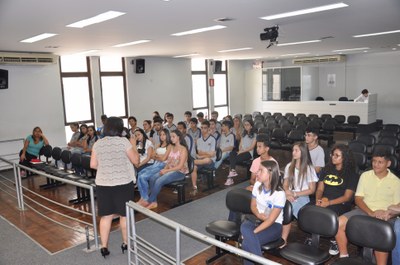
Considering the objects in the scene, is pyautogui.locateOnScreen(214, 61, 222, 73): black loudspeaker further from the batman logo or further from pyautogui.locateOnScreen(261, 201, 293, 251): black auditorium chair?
pyautogui.locateOnScreen(261, 201, 293, 251): black auditorium chair

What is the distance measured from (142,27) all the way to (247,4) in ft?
6.59

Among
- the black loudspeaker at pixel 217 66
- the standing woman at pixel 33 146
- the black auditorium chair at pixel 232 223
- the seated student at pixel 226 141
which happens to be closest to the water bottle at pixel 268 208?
the black auditorium chair at pixel 232 223

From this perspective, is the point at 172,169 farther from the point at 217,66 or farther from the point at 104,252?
the point at 217,66

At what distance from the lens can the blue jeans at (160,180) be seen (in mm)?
5282

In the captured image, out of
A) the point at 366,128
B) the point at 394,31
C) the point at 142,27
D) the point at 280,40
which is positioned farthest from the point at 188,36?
the point at 366,128

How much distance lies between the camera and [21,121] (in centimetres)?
865

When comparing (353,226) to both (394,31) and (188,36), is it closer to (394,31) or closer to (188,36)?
(188,36)

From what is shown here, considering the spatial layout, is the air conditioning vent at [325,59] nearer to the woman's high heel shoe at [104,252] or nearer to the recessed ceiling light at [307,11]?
the recessed ceiling light at [307,11]

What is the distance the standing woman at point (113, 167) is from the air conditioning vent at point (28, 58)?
5820 mm

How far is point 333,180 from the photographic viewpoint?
3.98 meters

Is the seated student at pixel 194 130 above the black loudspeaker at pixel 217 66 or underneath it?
underneath

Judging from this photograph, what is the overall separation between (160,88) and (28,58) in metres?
4.46

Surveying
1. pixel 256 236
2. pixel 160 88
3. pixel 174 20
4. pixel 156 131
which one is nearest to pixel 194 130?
pixel 156 131

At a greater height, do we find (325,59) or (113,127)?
(325,59)
